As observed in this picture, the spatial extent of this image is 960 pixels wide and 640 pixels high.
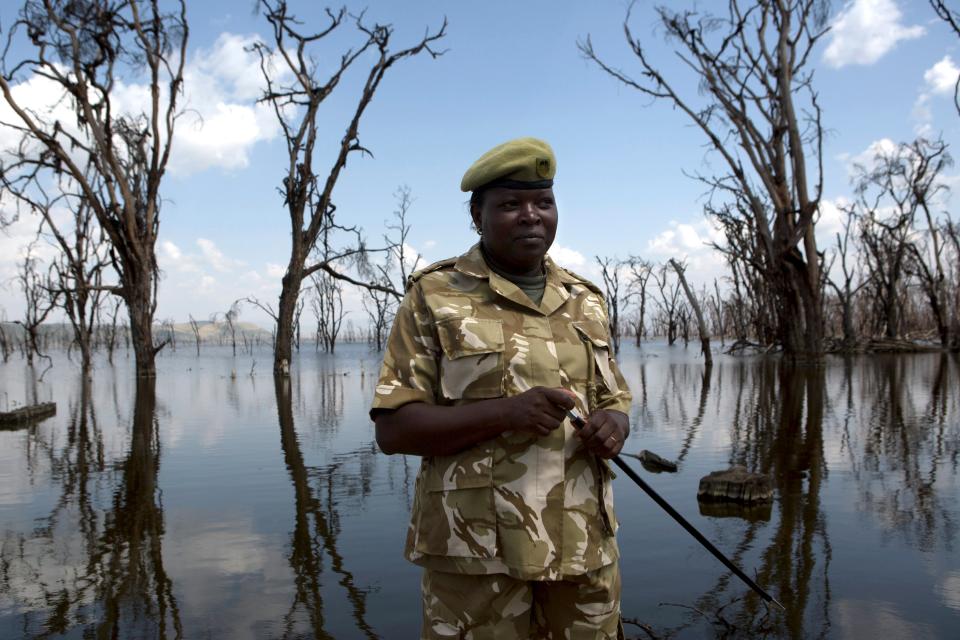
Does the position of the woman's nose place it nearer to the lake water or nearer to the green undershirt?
the green undershirt

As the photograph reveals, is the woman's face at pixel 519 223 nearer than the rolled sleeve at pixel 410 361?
No

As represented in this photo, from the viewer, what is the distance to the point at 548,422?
1.77m

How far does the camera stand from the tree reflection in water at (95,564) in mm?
3477

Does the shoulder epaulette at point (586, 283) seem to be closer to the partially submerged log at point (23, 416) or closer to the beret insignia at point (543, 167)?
the beret insignia at point (543, 167)

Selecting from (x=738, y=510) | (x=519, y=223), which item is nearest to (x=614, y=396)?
(x=519, y=223)

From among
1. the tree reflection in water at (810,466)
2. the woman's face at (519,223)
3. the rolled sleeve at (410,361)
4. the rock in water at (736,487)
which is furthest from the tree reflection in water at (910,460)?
the rolled sleeve at (410,361)

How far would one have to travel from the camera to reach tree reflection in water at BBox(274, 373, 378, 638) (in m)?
3.52

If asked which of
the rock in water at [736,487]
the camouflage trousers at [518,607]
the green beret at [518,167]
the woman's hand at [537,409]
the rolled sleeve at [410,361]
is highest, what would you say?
the green beret at [518,167]

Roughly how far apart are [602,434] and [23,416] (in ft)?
38.2

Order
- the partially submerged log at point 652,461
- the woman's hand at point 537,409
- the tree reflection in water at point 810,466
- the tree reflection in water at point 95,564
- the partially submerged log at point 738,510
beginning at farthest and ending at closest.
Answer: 1. the partially submerged log at point 738,510
2. the tree reflection in water at point 810,466
3. the tree reflection in water at point 95,564
4. the partially submerged log at point 652,461
5. the woman's hand at point 537,409

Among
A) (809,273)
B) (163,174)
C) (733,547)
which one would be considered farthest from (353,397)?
(809,273)

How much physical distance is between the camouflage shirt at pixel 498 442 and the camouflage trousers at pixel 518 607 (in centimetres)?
4

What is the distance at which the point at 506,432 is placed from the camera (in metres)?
1.86

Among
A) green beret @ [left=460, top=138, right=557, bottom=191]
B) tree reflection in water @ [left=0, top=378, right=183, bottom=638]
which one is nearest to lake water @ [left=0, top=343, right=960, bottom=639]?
tree reflection in water @ [left=0, top=378, right=183, bottom=638]
